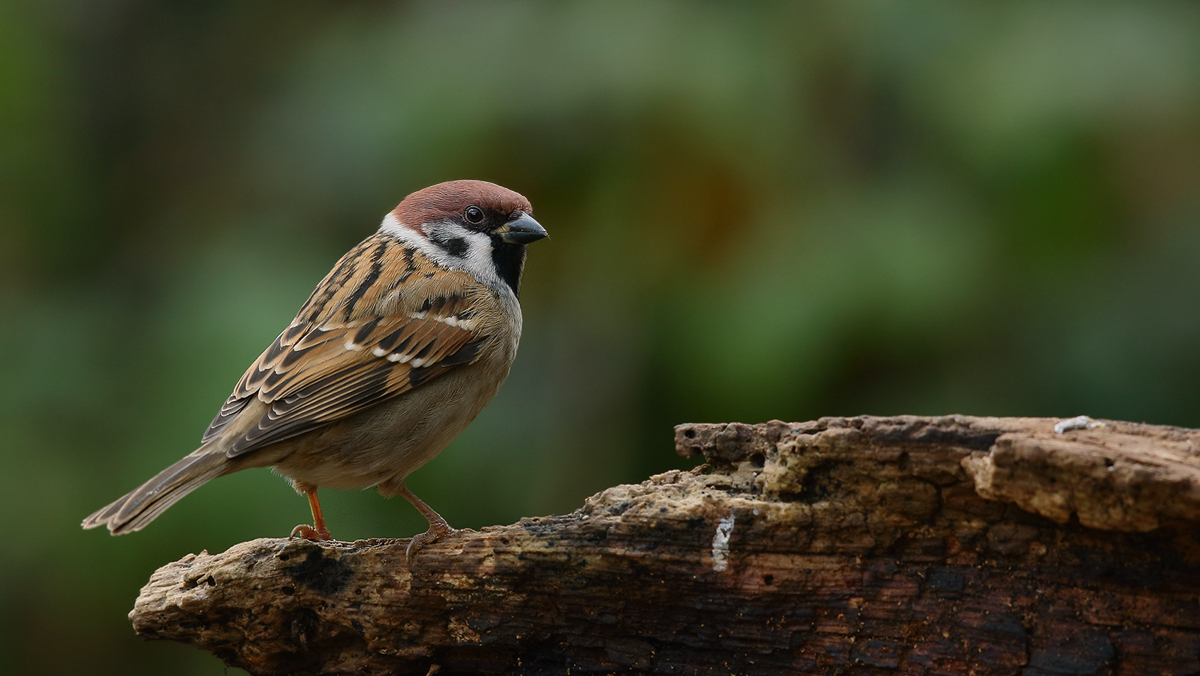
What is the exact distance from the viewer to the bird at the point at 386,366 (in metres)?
3.52

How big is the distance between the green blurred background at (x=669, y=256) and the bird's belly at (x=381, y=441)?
0.96m

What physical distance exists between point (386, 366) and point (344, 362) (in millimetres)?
150

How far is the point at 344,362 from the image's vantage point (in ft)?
12.3

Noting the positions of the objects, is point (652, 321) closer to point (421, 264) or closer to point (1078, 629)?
point (421, 264)

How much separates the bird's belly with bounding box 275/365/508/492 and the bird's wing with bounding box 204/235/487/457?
0.18 feet

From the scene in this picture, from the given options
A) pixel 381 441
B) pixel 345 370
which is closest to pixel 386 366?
pixel 345 370

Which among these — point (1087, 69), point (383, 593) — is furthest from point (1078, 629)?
point (1087, 69)

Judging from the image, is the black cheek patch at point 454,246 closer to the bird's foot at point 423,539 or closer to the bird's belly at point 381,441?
the bird's belly at point 381,441

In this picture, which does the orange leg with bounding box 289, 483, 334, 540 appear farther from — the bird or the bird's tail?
the bird's tail

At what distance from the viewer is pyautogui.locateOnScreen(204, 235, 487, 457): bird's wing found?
140 inches

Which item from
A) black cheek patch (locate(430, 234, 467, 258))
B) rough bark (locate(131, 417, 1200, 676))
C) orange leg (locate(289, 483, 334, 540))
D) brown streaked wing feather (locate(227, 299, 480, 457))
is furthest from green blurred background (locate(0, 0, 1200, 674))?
rough bark (locate(131, 417, 1200, 676))

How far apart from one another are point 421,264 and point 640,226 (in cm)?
125

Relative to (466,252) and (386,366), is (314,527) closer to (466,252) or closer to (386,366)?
(386,366)

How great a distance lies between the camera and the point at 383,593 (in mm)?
3082
